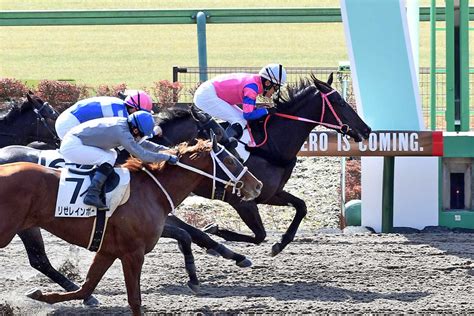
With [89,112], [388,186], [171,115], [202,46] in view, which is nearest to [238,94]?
[171,115]

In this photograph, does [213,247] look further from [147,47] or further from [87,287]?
[147,47]

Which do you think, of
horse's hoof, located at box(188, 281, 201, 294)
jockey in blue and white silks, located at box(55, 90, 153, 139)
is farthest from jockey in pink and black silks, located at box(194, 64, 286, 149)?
horse's hoof, located at box(188, 281, 201, 294)

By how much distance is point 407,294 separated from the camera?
7848mm

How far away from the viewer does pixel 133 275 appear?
22.1ft

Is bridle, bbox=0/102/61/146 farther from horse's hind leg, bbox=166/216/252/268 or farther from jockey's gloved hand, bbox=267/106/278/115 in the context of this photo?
jockey's gloved hand, bbox=267/106/278/115

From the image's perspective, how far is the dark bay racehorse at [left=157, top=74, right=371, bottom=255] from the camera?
29.6ft

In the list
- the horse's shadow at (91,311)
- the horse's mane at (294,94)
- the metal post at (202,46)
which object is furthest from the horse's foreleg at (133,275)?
the metal post at (202,46)

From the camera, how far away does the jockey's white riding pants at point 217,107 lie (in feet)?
30.1

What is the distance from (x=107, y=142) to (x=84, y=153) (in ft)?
0.55

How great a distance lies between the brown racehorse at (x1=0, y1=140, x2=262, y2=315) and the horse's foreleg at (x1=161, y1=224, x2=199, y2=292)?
100 cm

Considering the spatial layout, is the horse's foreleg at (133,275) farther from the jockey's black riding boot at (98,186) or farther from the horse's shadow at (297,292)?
the horse's shadow at (297,292)

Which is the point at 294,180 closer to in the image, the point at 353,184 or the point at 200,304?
the point at 353,184

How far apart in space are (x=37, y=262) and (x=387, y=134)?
4285 millimetres

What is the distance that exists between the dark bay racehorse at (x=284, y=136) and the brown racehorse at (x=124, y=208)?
5.92 feet
